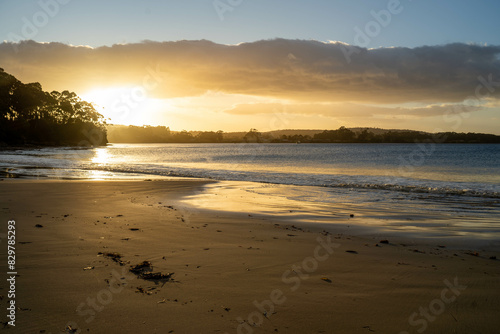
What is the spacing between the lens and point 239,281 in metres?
4.56

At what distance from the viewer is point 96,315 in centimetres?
357

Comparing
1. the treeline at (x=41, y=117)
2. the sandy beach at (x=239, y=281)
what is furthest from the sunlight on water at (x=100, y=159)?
the treeline at (x=41, y=117)

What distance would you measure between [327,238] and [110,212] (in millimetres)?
6047

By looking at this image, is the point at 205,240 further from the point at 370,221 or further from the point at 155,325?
the point at 370,221

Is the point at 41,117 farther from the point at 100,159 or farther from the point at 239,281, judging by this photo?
the point at 239,281

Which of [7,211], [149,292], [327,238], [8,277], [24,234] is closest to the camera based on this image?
[149,292]

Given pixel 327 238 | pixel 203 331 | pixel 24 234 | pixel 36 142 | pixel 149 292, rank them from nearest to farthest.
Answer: pixel 203 331, pixel 149 292, pixel 24 234, pixel 327 238, pixel 36 142

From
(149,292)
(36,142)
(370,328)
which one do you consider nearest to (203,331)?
(149,292)

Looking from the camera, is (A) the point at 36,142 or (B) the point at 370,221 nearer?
(B) the point at 370,221

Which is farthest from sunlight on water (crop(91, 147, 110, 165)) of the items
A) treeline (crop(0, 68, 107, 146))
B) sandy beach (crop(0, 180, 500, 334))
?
treeline (crop(0, 68, 107, 146))

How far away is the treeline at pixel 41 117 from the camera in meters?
83.6

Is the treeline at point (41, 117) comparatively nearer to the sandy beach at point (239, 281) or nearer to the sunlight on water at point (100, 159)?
the sunlight on water at point (100, 159)

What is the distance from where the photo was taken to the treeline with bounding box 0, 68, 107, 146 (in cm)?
8362

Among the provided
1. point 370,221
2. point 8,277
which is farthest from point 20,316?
point 370,221
